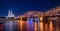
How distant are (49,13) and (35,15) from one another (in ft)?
A: 2.41

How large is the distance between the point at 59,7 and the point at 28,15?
5.10 feet

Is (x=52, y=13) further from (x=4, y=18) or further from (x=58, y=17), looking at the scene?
(x=4, y=18)

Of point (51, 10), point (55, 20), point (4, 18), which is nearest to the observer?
point (4, 18)

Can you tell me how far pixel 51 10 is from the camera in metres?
8.34

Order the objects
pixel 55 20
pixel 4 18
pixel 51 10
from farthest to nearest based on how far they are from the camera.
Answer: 1. pixel 55 20
2. pixel 51 10
3. pixel 4 18

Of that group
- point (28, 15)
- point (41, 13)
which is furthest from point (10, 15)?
point (41, 13)

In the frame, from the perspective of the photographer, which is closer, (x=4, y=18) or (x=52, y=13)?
(x=4, y=18)

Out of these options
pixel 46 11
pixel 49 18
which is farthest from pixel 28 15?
pixel 49 18

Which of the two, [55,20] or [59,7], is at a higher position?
[59,7]

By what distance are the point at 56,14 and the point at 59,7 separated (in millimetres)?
442

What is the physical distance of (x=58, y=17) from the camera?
28.1ft

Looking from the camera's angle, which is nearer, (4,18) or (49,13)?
(4,18)

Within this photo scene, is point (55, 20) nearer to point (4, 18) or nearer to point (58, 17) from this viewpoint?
point (58, 17)

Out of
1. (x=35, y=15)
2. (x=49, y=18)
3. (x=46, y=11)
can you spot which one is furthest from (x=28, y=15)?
(x=49, y=18)
